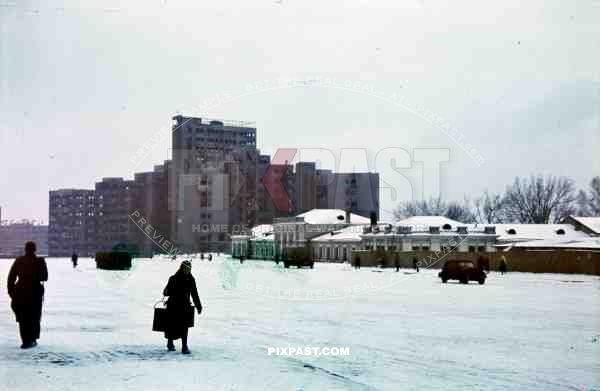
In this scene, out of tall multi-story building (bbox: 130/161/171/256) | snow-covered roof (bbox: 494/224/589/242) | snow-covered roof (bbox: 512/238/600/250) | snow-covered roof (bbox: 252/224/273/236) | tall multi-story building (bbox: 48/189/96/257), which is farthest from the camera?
tall multi-story building (bbox: 48/189/96/257)

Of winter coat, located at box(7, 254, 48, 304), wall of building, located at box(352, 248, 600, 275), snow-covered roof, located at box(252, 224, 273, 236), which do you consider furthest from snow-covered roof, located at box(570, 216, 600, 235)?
winter coat, located at box(7, 254, 48, 304)

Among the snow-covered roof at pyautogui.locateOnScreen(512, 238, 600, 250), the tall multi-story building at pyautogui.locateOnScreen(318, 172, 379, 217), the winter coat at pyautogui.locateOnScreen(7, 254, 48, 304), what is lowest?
the winter coat at pyautogui.locateOnScreen(7, 254, 48, 304)

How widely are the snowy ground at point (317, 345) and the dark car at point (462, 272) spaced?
16.9 meters

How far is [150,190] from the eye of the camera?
134 metres

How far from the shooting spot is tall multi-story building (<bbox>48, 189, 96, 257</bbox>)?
5994 inches

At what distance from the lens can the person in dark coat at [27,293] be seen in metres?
13.5

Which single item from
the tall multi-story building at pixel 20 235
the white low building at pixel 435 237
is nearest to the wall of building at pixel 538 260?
the white low building at pixel 435 237

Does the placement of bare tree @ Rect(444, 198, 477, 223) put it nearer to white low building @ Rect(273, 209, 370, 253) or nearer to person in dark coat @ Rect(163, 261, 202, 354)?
white low building @ Rect(273, 209, 370, 253)

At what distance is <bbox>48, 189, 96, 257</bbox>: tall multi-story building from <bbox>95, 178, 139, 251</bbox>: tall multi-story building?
2.40 m

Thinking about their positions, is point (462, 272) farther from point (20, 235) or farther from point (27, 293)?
point (20, 235)

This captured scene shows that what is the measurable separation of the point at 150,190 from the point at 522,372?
4953 inches

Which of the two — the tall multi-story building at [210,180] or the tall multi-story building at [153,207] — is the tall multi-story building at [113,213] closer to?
the tall multi-story building at [153,207]

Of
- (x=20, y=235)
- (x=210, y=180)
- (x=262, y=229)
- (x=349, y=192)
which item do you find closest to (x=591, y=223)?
(x=210, y=180)

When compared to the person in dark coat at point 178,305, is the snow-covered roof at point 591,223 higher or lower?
higher
